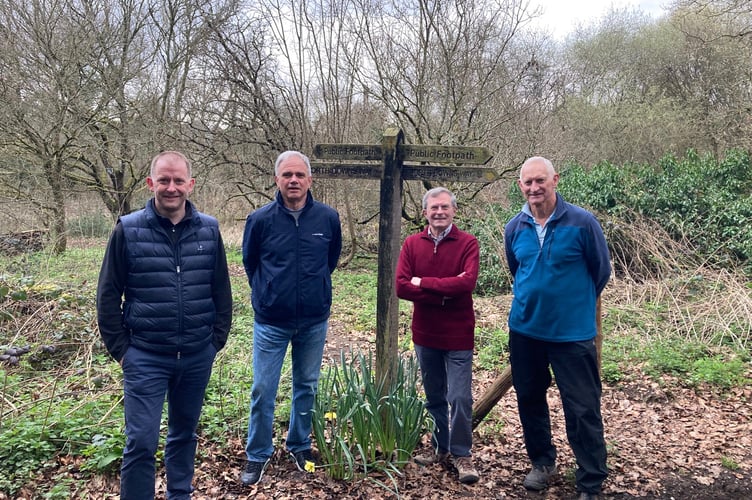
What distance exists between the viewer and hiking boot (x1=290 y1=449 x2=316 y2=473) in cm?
338

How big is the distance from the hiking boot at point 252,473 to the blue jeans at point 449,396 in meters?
1.18

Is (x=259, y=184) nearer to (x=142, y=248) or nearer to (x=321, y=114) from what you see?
(x=321, y=114)

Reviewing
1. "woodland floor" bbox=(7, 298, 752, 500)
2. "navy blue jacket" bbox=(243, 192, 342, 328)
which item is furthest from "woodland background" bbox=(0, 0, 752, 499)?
"navy blue jacket" bbox=(243, 192, 342, 328)

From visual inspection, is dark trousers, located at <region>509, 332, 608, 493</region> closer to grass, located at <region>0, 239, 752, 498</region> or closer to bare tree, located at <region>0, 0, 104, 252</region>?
grass, located at <region>0, 239, 752, 498</region>

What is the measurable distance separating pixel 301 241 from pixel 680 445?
3522mm

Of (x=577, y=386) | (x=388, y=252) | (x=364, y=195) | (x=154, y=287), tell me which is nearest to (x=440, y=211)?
(x=388, y=252)

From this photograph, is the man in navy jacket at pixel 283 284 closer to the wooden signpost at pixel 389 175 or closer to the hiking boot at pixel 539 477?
the wooden signpost at pixel 389 175

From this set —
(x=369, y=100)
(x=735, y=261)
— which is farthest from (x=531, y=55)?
(x=735, y=261)

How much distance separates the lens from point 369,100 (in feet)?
39.3

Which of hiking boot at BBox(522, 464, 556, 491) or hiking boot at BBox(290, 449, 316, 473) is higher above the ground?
hiking boot at BBox(290, 449, 316, 473)

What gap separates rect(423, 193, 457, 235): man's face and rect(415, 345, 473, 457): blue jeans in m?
0.84

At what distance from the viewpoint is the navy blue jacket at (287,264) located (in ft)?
10.6

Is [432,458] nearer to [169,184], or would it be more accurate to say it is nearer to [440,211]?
[440,211]

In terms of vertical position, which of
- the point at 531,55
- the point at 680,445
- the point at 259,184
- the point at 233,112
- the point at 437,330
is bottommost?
the point at 680,445
